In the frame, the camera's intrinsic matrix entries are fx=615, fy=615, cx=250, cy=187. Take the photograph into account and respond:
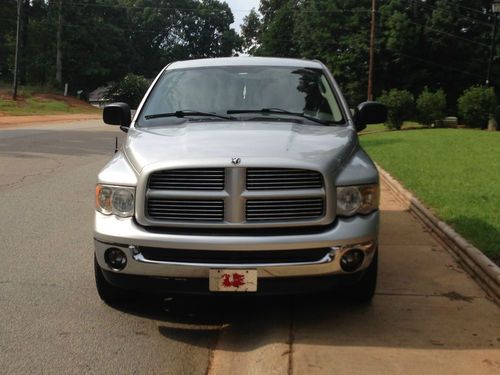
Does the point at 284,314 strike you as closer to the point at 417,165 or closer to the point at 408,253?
the point at 408,253

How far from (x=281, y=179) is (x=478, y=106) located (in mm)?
26152

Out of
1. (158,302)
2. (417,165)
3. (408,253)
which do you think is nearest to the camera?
(158,302)

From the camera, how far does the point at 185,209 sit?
401 centimetres

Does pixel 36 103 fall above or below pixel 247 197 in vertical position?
above

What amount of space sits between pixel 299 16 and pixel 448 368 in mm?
62441

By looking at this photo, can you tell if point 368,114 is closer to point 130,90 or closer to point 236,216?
point 236,216

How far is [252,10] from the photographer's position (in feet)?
313

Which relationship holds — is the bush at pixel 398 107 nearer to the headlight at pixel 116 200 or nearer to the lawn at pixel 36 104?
the lawn at pixel 36 104

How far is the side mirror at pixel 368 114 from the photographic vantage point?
5664 millimetres

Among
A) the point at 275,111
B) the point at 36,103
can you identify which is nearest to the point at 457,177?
the point at 275,111

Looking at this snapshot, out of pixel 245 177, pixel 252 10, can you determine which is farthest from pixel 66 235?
pixel 252 10

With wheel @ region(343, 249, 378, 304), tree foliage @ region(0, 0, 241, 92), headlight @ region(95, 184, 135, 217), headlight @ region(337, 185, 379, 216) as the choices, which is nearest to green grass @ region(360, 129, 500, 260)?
wheel @ region(343, 249, 378, 304)

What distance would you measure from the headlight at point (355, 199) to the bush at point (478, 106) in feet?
83.6

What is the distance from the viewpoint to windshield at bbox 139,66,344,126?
16.9 ft
